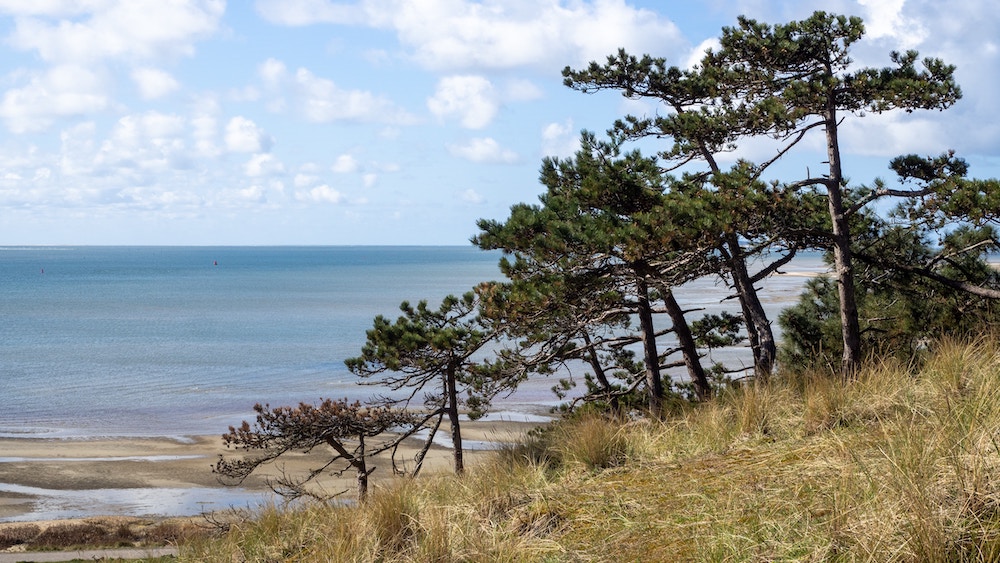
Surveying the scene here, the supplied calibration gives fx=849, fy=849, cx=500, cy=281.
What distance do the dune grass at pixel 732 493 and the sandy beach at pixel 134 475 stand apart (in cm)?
1264

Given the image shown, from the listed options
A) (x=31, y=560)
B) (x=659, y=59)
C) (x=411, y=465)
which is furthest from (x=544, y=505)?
(x=411, y=465)

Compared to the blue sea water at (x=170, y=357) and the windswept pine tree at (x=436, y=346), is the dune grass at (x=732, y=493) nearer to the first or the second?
the windswept pine tree at (x=436, y=346)

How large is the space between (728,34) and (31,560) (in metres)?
16.1

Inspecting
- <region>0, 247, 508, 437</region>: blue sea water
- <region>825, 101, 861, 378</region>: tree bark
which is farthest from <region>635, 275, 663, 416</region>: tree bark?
<region>0, 247, 508, 437</region>: blue sea water

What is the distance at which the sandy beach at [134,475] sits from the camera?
69.7 feet

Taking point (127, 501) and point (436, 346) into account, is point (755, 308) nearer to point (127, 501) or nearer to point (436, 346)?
point (436, 346)

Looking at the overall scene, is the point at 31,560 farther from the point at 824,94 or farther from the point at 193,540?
the point at 824,94

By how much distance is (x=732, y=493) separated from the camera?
15.3ft

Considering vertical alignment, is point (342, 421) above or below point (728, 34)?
below

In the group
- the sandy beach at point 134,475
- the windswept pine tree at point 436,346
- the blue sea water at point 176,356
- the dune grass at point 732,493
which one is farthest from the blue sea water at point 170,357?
the dune grass at point 732,493

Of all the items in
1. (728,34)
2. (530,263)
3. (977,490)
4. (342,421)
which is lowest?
(342,421)

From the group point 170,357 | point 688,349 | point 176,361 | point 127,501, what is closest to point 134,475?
point 127,501

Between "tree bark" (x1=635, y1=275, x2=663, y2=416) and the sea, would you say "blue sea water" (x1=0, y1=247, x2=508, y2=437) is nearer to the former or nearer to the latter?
the sea

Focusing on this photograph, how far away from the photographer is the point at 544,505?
5.46m
